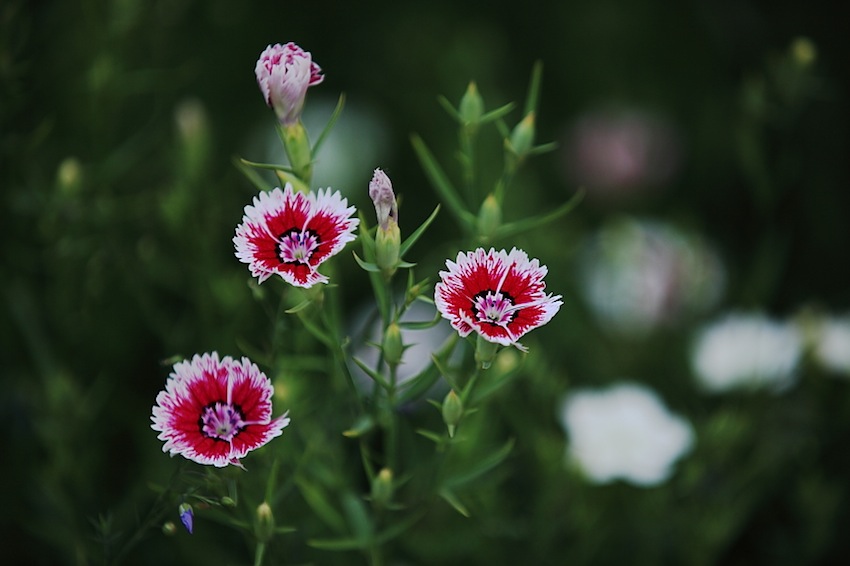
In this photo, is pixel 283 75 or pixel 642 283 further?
pixel 642 283

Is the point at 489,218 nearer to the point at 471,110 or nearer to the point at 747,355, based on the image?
the point at 471,110

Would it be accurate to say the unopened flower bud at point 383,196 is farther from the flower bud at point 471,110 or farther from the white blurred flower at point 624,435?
the white blurred flower at point 624,435

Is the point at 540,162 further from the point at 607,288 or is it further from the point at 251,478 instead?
the point at 251,478

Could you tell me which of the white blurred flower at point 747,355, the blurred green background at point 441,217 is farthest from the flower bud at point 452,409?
the white blurred flower at point 747,355

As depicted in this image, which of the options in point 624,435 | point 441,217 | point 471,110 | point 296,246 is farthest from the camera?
point 441,217

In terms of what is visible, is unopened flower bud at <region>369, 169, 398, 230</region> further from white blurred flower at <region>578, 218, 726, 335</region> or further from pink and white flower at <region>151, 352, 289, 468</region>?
white blurred flower at <region>578, 218, 726, 335</region>

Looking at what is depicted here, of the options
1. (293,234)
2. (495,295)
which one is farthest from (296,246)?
(495,295)

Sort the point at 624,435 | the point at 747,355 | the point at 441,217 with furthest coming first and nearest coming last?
the point at 441,217, the point at 747,355, the point at 624,435

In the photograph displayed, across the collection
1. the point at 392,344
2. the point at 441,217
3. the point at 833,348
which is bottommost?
the point at 392,344

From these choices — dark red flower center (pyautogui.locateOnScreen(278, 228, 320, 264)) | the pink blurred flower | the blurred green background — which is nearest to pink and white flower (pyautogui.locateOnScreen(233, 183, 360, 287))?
dark red flower center (pyautogui.locateOnScreen(278, 228, 320, 264))
